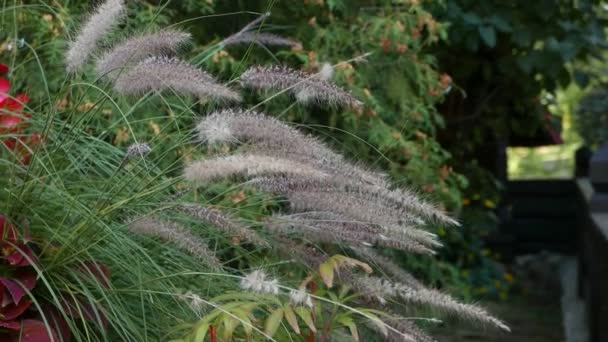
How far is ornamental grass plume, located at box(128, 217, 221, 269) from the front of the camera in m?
2.42

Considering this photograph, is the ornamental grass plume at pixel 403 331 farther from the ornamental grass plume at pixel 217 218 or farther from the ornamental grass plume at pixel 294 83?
the ornamental grass plume at pixel 294 83

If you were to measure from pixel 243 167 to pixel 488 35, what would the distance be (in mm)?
4456

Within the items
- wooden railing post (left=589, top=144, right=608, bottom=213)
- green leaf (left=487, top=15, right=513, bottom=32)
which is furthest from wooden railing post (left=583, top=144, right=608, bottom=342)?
green leaf (left=487, top=15, right=513, bottom=32)

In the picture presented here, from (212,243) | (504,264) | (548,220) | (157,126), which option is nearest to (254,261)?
(212,243)

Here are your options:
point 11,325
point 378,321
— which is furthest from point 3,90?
point 378,321

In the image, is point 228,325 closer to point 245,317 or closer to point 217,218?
point 245,317

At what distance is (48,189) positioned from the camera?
265 cm

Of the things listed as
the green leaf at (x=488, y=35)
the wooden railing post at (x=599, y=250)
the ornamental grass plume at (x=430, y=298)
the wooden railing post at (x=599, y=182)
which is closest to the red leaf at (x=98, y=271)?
the ornamental grass plume at (x=430, y=298)

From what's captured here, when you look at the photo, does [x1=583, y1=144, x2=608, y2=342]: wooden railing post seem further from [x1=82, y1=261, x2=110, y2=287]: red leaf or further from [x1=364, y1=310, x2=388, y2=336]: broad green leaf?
[x1=82, y1=261, x2=110, y2=287]: red leaf

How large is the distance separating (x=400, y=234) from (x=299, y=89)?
0.44 meters

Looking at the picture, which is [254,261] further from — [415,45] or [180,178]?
[415,45]

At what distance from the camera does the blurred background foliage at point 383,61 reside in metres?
3.80

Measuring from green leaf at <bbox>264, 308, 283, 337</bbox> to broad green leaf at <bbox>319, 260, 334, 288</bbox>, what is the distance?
121 millimetres

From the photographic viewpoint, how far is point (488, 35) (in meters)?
6.50
